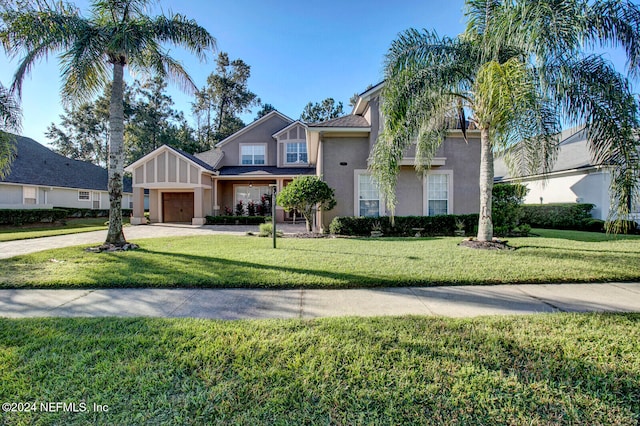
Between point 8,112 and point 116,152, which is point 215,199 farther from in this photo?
point 8,112

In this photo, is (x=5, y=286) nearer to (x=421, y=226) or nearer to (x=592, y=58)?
(x=421, y=226)

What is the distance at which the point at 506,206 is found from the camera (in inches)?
426

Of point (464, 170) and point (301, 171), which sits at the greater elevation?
point (301, 171)

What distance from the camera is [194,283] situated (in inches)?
196

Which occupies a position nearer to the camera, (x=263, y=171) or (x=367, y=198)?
(x=367, y=198)

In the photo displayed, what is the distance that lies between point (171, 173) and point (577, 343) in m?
19.6

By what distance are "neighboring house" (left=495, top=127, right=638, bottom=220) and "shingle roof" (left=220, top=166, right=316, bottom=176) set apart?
12448mm

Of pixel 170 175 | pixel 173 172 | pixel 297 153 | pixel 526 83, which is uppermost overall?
pixel 297 153

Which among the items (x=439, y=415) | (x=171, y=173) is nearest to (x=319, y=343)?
(x=439, y=415)

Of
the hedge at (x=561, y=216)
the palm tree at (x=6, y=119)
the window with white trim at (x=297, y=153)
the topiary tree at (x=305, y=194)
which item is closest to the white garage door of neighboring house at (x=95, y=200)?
the palm tree at (x=6, y=119)

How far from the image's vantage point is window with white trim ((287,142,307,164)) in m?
21.2

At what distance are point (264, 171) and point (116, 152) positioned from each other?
11601 millimetres

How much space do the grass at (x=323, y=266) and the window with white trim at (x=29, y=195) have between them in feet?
58.8

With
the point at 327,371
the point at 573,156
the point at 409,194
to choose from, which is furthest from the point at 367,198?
the point at 573,156
